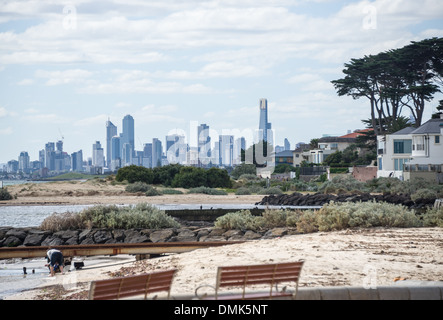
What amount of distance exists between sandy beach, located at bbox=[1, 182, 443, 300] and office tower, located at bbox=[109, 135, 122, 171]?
163 feet

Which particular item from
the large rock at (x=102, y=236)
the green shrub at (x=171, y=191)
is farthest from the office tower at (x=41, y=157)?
the large rock at (x=102, y=236)

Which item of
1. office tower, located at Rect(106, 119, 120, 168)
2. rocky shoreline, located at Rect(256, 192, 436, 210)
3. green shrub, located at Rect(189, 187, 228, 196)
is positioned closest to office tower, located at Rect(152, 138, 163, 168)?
office tower, located at Rect(106, 119, 120, 168)

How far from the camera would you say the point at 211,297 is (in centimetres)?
988

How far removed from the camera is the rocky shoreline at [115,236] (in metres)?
24.7

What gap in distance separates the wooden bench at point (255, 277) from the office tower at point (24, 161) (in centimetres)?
7516

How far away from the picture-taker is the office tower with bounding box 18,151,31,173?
268 feet

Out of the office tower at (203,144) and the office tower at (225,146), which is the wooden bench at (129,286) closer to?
the office tower at (203,144)

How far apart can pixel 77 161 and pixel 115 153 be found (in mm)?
12312

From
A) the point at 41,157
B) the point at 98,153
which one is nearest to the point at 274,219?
the point at 98,153

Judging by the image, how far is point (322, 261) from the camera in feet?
47.1

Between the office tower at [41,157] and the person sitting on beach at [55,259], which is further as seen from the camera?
the office tower at [41,157]
